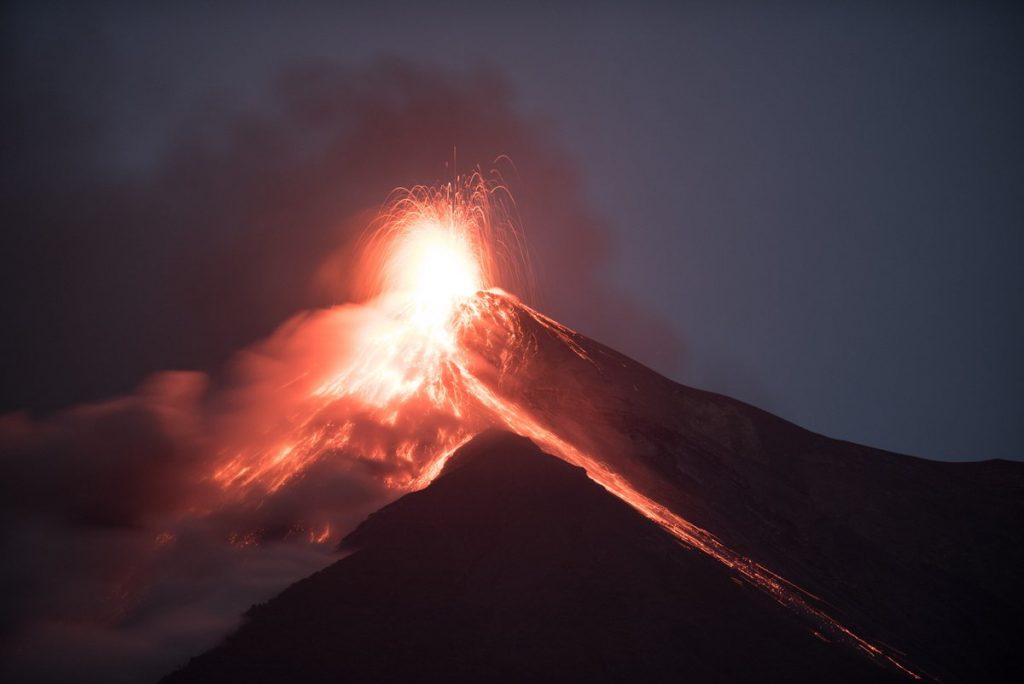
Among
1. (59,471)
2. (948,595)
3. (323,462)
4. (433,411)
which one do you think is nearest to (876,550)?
(948,595)

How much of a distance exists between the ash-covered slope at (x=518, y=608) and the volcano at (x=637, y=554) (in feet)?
0.29

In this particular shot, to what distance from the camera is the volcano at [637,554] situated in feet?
94.8

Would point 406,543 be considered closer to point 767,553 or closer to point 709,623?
point 709,623

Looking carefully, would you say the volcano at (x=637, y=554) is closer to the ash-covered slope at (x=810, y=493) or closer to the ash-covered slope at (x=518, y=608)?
the ash-covered slope at (x=518, y=608)

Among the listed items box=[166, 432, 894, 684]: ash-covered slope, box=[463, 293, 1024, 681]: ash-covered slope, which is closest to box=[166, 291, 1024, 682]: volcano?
box=[166, 432, 894, 684]: ash-covered slope

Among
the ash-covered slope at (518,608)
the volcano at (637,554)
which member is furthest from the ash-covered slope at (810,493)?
the ash-covered slope at (518,608)

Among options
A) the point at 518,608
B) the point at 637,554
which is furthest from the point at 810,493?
the point at 518,608

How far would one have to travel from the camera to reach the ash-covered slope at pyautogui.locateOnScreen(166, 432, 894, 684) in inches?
1083

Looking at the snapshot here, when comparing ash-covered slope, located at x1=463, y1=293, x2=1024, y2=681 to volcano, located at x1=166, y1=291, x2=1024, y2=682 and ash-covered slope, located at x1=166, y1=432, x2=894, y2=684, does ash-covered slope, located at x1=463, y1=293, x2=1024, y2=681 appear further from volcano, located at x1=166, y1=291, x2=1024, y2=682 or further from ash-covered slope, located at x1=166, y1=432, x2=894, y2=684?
ash-covered slope, located at x1=166, y1=432, x2=894, y2=684

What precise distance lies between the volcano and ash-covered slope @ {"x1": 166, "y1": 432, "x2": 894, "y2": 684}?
0.09 m

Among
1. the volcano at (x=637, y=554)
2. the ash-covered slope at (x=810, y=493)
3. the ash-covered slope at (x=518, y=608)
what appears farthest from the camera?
the ash-covered slope at (x=810, y=493)

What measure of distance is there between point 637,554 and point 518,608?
23.2 ft

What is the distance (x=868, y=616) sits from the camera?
173 ft

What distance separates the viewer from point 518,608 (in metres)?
31.0
